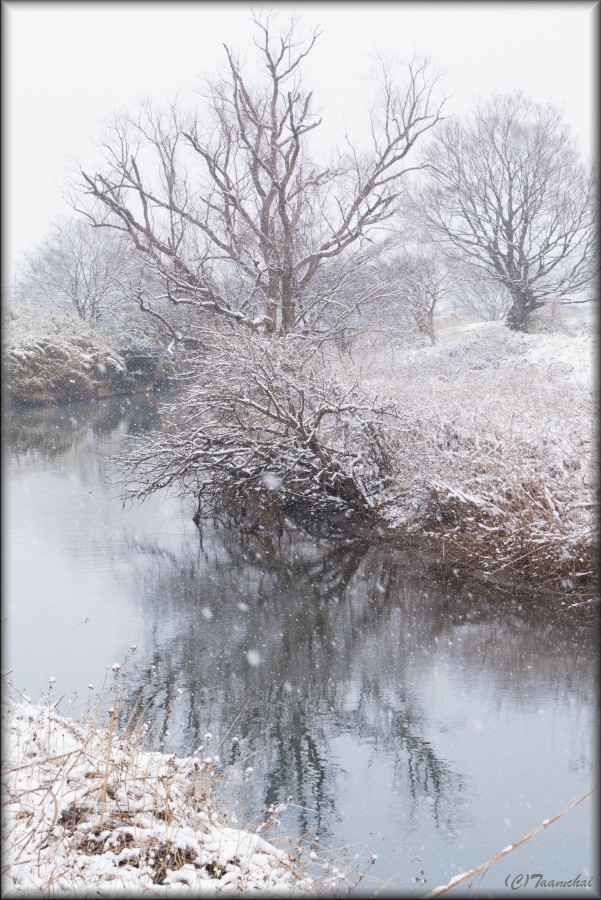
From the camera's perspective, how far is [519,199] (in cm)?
2444

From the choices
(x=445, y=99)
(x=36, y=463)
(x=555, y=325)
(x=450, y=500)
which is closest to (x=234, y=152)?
(x=445, y=99)

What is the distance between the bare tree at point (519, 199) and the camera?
2342 centimetres

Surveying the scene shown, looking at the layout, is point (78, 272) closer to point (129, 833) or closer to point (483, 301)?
point (483, 301)

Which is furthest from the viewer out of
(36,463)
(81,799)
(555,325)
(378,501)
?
(555,325)

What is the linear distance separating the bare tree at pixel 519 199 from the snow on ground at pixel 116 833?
2277cm

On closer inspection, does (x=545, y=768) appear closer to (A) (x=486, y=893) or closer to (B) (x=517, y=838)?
(B) (x=517, y=838)

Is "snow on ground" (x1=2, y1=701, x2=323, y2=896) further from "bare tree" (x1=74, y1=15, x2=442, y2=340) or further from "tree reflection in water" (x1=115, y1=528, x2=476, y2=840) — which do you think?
"bare tree" (x1=74, y1=15, x2=442, y2=340)

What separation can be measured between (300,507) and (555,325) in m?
15.6

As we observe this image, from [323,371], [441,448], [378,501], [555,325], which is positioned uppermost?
[555,325]

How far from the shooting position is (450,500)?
10.1m

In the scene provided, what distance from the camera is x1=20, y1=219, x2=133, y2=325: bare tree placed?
36781mm

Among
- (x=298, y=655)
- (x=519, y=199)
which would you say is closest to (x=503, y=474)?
(x=298, y=655)

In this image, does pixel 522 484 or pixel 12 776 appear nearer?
pixel 12 776

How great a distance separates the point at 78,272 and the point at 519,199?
23045mm
